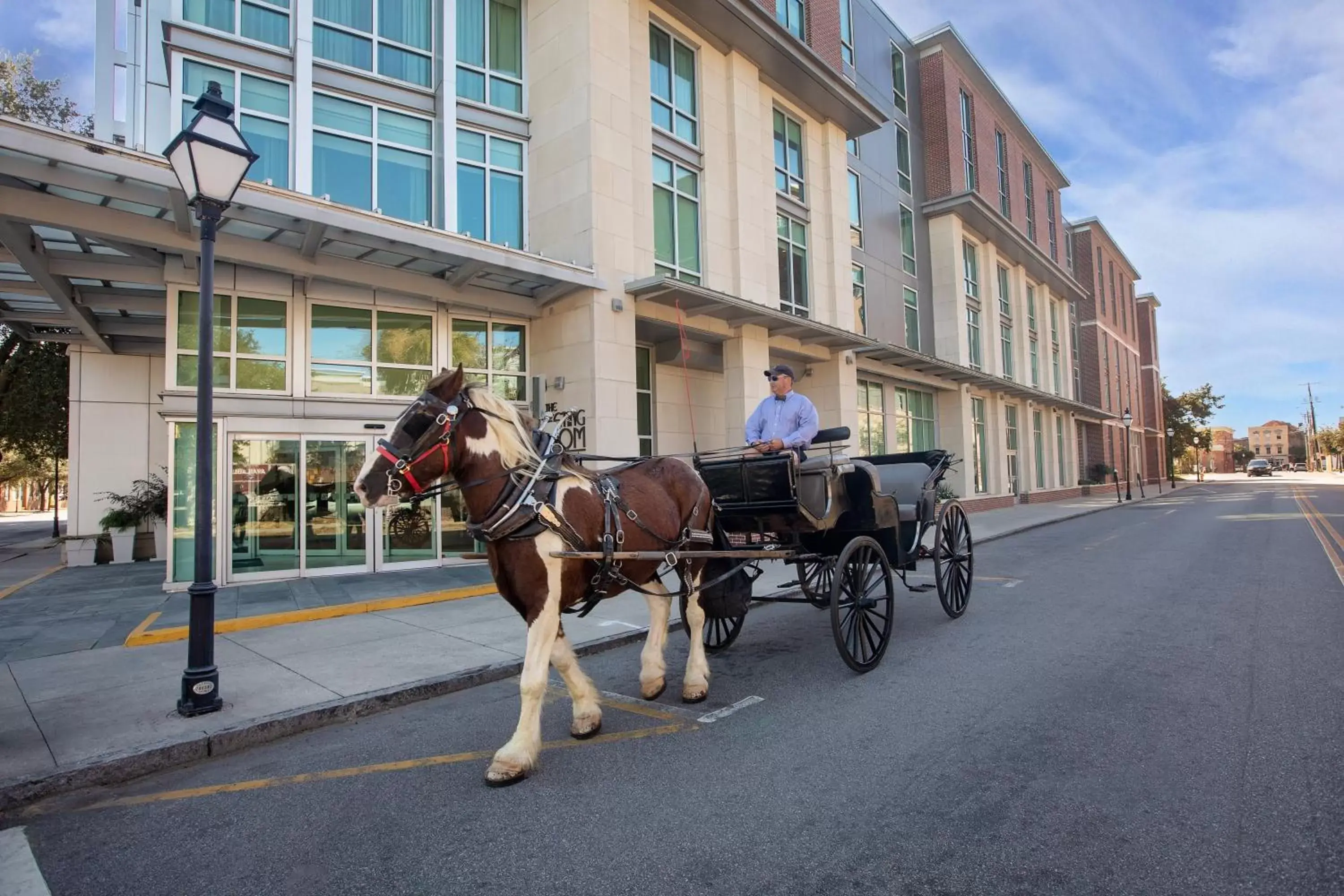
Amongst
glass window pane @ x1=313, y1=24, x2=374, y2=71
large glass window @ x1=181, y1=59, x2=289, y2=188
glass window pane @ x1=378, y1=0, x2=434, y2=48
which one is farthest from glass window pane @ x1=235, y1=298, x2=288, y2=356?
glass window pane @ x1=378, y1=0, x2=434, y2=48

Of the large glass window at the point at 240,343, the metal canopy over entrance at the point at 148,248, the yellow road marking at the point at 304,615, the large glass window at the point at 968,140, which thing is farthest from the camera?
the large glass window at the point at 968,140

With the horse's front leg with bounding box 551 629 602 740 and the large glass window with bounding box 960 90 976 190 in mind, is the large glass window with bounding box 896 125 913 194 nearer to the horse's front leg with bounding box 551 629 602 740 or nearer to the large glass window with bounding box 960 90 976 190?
the large glass window with bounding box 960 90 976 190

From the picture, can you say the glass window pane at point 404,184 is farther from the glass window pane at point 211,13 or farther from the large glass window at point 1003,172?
the large glass window at point 1003,172

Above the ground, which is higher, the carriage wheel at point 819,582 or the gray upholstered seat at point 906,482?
the gray upholstered seat at point 906,482

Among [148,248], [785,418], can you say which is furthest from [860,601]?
[148,248]

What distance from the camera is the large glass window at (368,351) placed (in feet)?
37.0

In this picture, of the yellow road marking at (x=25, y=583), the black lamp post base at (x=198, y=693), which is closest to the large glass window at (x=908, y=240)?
the black lamp post base at (x=198, y=693)

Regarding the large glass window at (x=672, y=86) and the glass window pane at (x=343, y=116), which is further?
the large glass window at (x=672, y=86)

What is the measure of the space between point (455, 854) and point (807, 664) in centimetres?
355

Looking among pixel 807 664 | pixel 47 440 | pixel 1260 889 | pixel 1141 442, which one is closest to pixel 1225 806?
pixel 1260 889

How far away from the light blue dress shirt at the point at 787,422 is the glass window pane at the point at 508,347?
802 cm

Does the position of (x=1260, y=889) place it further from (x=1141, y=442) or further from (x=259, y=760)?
(x=1141, y=442)

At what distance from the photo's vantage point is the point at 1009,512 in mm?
24672

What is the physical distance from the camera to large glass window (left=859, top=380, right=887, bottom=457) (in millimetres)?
21438
